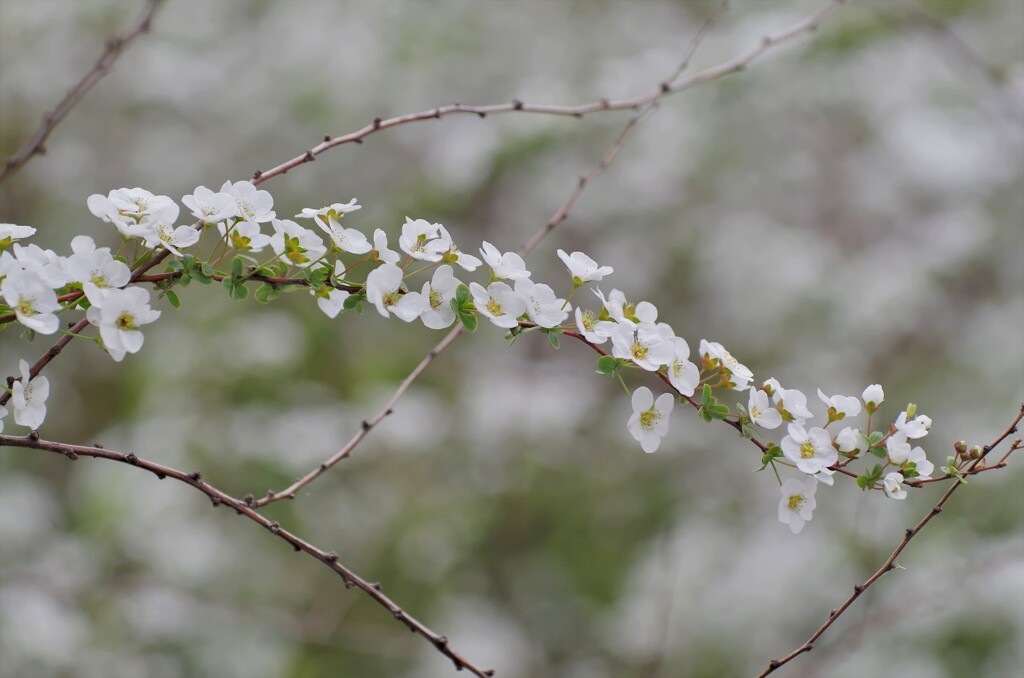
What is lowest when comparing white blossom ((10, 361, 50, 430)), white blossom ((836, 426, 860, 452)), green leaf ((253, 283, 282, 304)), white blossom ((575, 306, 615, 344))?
white blossom ((10, 361, 50, 430))

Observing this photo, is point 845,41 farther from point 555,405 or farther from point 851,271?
point 555,405

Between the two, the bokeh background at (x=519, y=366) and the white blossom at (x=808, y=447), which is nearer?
the white blossom at (x=808, y=447)

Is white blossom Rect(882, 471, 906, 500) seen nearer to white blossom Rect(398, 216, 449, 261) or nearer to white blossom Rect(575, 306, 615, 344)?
white blossom Rect(575, 306, 615, 344)

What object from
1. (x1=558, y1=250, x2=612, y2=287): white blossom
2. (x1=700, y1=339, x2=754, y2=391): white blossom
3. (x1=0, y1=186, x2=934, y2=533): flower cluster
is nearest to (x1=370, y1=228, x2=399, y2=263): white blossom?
(x1=0, y1=186, x2=934, y2=533): flower cluster

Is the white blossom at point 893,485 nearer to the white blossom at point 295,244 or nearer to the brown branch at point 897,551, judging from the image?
the brown branch at point 897,551

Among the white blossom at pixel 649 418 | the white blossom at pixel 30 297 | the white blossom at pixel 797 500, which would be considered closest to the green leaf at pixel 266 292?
the white blossom at pixel 30 297

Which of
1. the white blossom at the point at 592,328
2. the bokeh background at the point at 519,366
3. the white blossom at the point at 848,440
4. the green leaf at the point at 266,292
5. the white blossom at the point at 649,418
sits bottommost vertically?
the bokeh background at the point at 519,366

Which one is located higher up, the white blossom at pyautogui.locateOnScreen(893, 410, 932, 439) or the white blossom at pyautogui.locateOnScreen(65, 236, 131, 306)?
the white blossom at pyautogui.locateOnScreen(893, 410, 932, 439)
